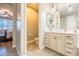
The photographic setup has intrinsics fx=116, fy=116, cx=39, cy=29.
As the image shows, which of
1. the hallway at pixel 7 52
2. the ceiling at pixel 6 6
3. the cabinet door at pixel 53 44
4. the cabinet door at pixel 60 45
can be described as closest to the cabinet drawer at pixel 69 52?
the cabinet door at pixel 60 45

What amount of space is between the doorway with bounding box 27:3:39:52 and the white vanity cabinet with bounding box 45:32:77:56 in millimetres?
310

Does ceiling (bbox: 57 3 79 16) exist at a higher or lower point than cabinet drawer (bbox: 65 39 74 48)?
higher

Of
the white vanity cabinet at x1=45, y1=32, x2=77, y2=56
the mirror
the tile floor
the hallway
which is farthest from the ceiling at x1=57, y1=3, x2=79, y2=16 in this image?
the hallway

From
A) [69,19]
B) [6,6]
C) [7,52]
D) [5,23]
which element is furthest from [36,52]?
[6,6]

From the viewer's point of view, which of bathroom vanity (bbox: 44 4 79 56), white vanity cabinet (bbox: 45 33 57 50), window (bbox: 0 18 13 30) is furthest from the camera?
white vanity cabinet (bbox: 45 33 57 50)

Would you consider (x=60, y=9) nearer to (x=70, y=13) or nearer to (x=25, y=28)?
(x=70, y=13)

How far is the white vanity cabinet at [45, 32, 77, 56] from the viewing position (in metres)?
2.35

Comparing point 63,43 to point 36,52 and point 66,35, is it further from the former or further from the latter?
point 36,52

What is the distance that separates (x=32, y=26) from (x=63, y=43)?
2.46ft

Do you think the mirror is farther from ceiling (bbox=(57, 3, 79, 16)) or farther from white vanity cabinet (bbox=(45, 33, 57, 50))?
white vanity cabinet (bbox=(45, 33, 57, 50))

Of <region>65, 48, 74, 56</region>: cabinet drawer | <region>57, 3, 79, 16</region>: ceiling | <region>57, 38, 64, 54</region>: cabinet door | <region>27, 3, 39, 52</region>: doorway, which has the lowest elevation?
<region>65, 48, 74, 56</region>: cabinet drawer

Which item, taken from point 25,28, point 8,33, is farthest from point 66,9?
point 8,33

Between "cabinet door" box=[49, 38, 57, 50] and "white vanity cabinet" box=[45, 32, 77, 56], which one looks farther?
"cabinet door" box=[49, 38, 57, 50]

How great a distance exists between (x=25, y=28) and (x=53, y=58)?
806 millimetres
